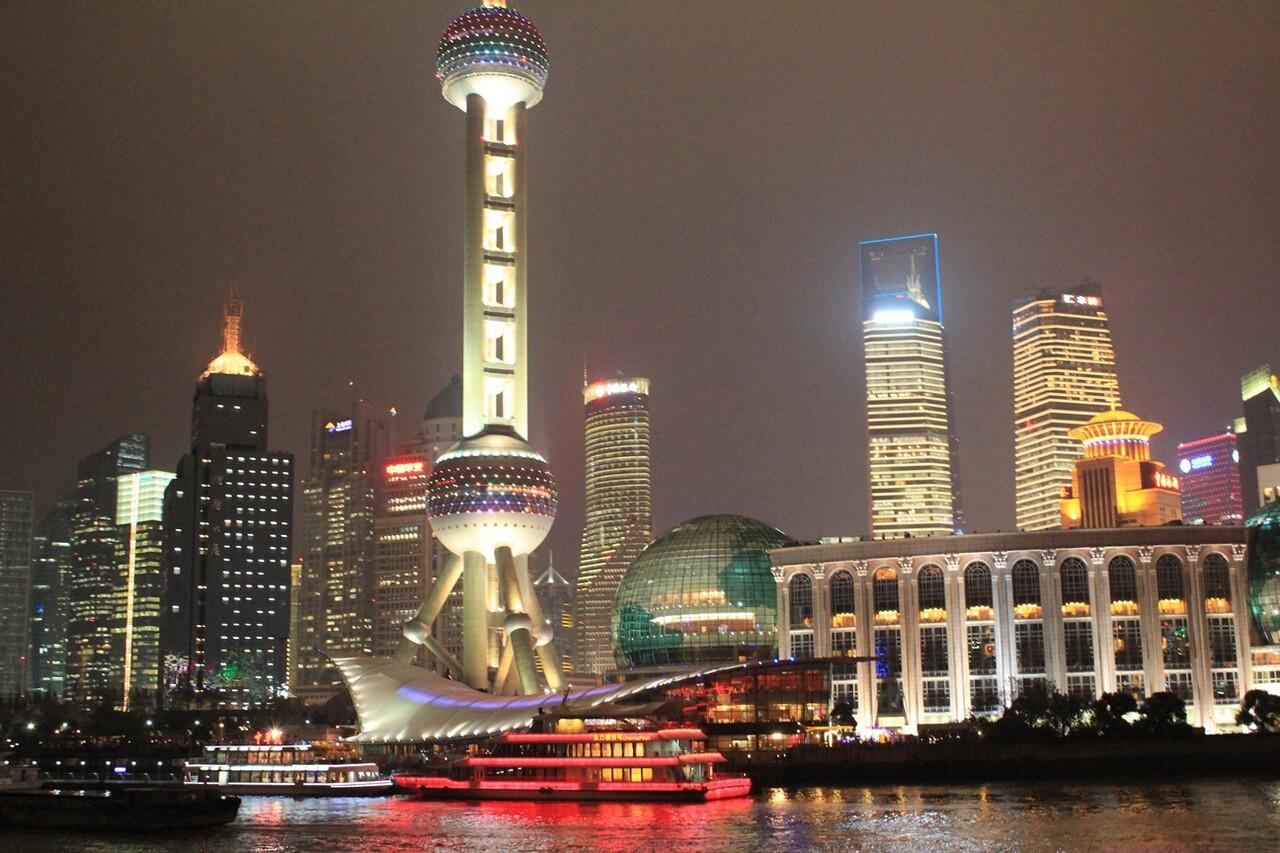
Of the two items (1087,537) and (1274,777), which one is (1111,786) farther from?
(1087,537)

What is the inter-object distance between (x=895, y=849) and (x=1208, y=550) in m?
88.9

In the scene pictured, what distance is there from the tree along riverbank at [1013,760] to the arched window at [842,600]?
1008 inches

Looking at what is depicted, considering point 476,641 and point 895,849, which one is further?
point 476,641

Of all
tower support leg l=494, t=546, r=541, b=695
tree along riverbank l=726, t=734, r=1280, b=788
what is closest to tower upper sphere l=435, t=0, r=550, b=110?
tower support leg l=494, t=546, r=541, b=695

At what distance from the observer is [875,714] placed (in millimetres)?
159500

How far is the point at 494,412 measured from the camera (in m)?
169

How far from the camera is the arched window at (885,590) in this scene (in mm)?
162000

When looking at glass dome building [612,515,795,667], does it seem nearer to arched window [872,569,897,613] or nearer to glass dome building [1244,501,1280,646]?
arched window [872,569,897,613]

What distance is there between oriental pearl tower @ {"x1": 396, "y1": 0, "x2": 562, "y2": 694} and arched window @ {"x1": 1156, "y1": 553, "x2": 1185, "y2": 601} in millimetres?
59173

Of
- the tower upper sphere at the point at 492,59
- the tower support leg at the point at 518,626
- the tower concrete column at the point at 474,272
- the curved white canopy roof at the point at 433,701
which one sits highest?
the tower upper sphere at the point at 492,59

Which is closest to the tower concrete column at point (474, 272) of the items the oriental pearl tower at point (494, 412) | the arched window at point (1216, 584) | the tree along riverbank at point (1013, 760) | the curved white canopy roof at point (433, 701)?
the oriental pearl tower at point (494, 412)

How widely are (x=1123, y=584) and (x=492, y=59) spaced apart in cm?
8322

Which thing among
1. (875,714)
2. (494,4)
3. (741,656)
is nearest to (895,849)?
(875,714)

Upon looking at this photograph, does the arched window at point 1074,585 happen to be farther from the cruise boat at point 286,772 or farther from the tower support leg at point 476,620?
the cruise boat at point 286,772
